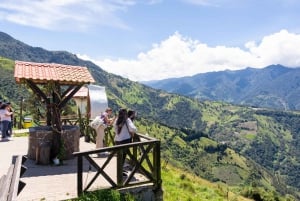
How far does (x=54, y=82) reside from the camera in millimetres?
16688

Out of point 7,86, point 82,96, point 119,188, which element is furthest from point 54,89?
point 7,86

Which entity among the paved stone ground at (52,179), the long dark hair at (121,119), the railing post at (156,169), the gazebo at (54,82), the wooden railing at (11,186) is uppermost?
the gazebo at (54,82)

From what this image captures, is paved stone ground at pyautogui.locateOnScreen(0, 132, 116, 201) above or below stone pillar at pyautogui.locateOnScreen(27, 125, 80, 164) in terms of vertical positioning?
below

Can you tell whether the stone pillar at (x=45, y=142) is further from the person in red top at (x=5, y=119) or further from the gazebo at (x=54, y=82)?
the person in red top at (x=5, y=119)

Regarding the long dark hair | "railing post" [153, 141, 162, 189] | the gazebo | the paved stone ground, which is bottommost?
the paved stone ground

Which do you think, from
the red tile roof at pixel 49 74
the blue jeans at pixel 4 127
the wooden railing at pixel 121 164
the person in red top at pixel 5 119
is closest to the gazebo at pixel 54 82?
the red tile roof at pixel 49 74

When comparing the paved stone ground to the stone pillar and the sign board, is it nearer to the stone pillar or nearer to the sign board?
the stone pillar

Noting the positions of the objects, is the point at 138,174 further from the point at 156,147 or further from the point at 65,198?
the point at 65,198

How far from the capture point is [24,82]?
53.3 feet

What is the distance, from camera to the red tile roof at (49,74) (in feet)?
52.7

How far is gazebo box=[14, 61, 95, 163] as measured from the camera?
1614 centimetres

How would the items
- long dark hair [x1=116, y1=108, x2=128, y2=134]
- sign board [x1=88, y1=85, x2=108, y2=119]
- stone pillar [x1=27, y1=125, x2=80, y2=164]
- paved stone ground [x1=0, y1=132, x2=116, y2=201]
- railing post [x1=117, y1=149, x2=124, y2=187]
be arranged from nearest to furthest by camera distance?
paved stone ground [x1=0, y1=132, x2=116, y2=201]
railing post [x1=117, y1=149, x2=124, y2=187]
long dark hair [x1=116, y1=108, x2=128, y2=134]
stone pillar [x1=27, y1=125, x2=80, y2=164]
sign board [x1=88, y1=85, x2=108, y2=119]

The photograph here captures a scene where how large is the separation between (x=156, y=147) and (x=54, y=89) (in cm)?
635

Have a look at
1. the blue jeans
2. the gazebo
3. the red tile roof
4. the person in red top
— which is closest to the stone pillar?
the gazebo
